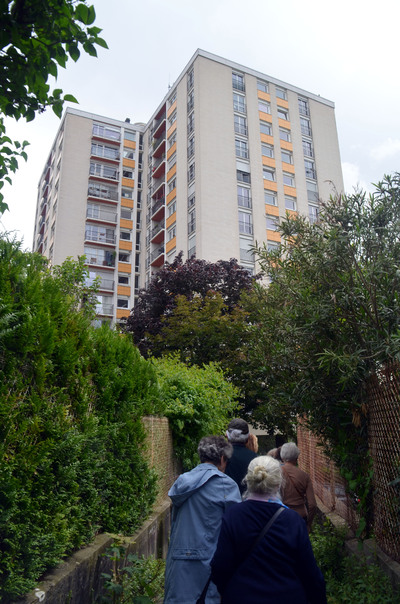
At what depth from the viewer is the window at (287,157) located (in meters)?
42.4

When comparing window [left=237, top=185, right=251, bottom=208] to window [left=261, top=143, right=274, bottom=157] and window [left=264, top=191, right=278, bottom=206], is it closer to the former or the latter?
window [left=264, top=191, right=278, bottom=206]

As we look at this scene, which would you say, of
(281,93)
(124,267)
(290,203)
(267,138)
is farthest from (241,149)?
(124,267)

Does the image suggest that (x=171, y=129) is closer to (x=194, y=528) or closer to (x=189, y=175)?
(x=189, y=175)

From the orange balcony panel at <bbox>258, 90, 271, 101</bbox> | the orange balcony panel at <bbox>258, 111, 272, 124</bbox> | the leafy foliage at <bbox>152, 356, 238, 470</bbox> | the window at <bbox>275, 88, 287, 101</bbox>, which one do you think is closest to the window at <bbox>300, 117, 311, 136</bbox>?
the window at <bbox>275, 88, 287, 101</bbox>

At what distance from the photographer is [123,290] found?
47438 mm

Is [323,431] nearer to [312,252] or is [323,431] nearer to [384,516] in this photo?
[384,516]

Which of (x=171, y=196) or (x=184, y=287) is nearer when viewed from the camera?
(x=184, y=287)

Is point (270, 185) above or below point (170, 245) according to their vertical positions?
above

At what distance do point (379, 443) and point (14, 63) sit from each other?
17.2 feet

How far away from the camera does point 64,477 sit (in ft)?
13.9

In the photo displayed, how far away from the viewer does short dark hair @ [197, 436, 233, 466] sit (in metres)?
4.21

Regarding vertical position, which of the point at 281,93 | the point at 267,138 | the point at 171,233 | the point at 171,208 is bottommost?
the point at 171,233

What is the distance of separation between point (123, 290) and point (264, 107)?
848 inches

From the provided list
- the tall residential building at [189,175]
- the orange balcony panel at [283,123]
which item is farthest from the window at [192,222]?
the orange balcony panel at [283,123]
